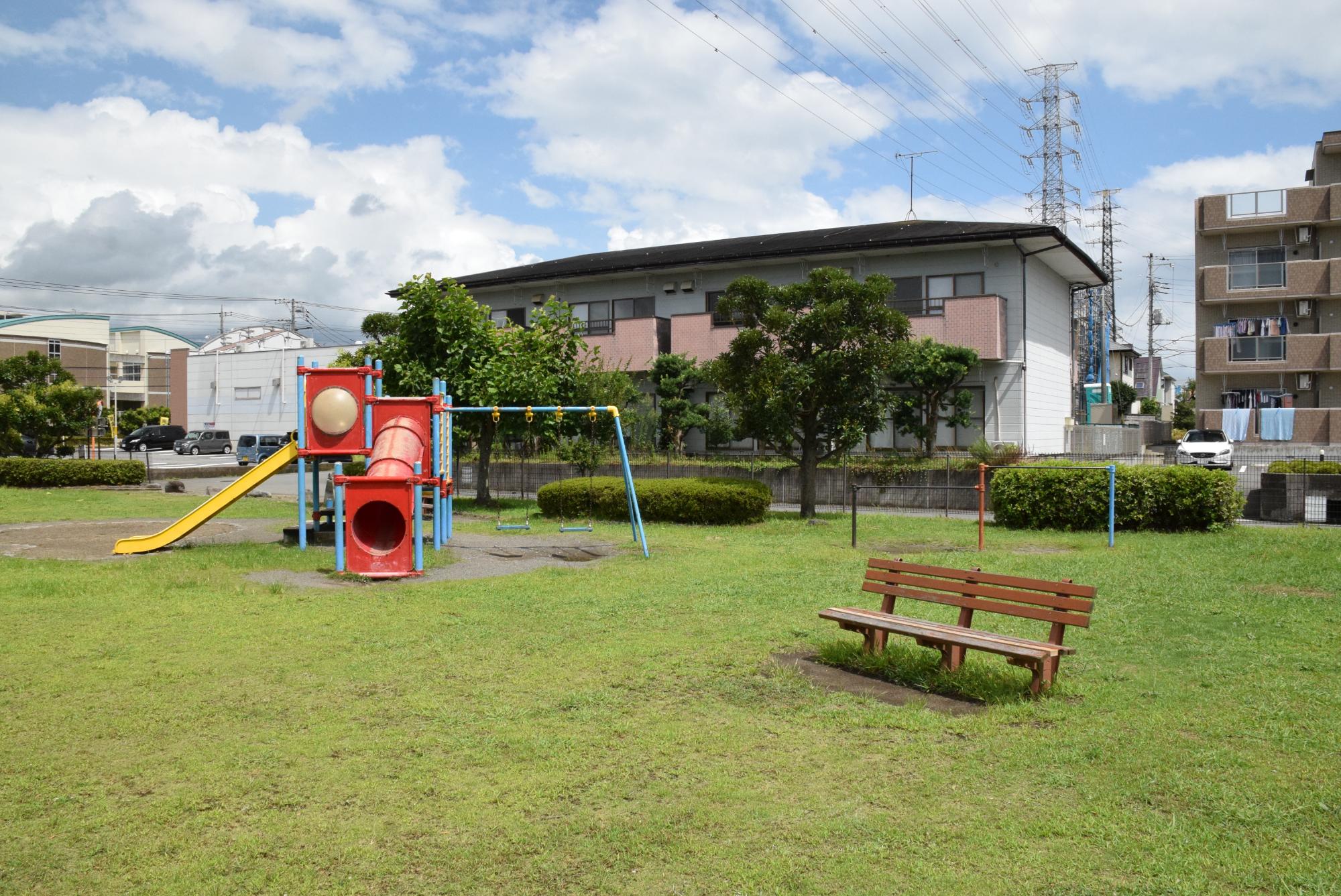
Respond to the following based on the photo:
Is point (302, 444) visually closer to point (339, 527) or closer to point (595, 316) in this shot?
point (339, 527)

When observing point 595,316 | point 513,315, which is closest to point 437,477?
point 595,316

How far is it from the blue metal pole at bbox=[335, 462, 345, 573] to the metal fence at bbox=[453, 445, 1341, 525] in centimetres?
940

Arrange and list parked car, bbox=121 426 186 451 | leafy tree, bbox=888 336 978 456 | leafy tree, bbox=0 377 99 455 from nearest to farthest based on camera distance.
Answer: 1. leafy tree, bbox=888 336 978 456
2. leafy tree, bbox=0 377 99 455
3. parked car, bbox=121 426 186 451

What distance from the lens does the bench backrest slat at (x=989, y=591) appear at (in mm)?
6758

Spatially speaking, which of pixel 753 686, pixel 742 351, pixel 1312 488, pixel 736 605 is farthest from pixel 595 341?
pixel 753 686

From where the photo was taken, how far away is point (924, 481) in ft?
80.1

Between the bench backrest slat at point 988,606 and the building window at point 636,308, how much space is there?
27.2 metres

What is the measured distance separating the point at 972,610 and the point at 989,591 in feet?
0.88

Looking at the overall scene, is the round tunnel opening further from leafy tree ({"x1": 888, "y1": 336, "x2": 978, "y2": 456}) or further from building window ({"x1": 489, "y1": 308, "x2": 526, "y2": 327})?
building window ({"x1": 489, "y1": 308, "x2": 526, "y2": 327})

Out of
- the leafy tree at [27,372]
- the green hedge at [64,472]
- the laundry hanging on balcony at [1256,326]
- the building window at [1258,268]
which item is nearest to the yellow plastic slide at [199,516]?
the green hedge at [64,472]

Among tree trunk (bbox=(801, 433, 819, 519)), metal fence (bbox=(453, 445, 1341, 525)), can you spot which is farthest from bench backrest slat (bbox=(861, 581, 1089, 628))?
tree trunk (bbox=(801, 433, 819, 519))

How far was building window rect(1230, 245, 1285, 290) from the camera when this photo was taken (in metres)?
37.2

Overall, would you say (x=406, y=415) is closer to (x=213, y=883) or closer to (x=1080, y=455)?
(x=213, y=883)

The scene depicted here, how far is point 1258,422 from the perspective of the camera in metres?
36.0
